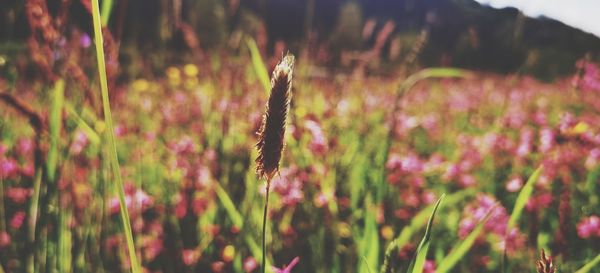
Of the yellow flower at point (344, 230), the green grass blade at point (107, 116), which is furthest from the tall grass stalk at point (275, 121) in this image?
the yellow flower at point (344, 230)

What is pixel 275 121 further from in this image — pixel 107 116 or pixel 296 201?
pixel 296 201

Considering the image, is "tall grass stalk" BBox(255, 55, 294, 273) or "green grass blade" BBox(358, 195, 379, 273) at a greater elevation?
"tall grass stalk" BBox(255, 55, 294, 273)

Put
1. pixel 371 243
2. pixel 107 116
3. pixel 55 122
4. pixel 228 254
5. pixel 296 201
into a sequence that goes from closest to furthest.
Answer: pixel 107 116
pixel 55 122
pixel 371 243
pixel 228 254
pixel 296 201

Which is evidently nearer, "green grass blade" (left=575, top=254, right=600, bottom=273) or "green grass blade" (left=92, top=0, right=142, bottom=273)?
"green grass blade" (left=92, top=0, right=142, bottom=273)

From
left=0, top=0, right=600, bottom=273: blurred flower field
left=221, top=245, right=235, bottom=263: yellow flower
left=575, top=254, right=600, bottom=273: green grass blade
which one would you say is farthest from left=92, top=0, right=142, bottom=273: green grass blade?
left=221, top=245, right=235, bottom=263: yellow flower

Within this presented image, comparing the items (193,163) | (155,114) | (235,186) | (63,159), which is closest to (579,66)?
(235,186)

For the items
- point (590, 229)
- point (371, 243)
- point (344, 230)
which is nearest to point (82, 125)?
point (371, 243)

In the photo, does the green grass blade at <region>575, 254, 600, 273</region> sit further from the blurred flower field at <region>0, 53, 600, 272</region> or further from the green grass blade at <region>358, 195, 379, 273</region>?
the green grass blade at <region>358, 195, 379, 273</region>

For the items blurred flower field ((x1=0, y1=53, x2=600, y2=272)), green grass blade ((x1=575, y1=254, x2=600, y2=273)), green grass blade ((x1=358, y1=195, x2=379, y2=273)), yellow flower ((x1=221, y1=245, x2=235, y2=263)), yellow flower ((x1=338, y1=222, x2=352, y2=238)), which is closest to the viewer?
green grass blade ((x1=575, y1=254, x2=600, y2=273))

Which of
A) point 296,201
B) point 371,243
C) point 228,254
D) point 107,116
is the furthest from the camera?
point 296,201

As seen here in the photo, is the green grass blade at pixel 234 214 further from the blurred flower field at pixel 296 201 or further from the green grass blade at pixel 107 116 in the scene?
the green grass blade at pixel 107 116
